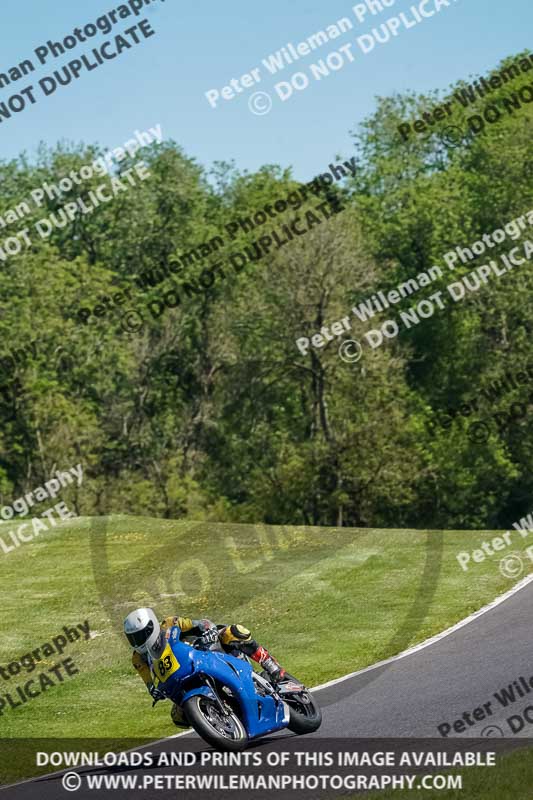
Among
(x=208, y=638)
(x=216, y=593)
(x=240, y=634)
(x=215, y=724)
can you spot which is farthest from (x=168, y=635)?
(x=216, y=593)

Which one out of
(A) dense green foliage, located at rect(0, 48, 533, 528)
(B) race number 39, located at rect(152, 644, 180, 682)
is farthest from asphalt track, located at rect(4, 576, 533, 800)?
(A) dense green foliage, located at rect(0, 48, 533, 528)

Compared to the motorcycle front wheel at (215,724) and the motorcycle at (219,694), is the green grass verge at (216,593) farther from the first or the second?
the motorcycle front wheel at (215,724)

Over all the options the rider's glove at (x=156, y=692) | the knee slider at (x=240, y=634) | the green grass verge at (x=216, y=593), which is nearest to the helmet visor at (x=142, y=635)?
the rider's glove at (x=156, y=692)

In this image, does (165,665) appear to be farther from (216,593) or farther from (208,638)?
(216,593)

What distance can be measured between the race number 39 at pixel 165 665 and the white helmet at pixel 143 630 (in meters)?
0.16

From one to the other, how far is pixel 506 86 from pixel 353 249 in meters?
27.0

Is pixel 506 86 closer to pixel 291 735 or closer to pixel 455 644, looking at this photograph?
pixel 455 644

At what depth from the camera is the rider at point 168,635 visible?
11891 mm

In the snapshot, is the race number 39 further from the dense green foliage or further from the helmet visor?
the dense green foliage

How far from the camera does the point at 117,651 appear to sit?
A: 19719mm

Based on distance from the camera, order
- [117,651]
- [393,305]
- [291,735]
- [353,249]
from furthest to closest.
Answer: [393,305] → [353,249] → [117,651] → [291,735]

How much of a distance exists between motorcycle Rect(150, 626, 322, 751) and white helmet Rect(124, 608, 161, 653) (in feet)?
0.51

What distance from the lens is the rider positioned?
11891 mm

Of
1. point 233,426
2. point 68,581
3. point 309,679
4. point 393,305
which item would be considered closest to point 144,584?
point 68,581
